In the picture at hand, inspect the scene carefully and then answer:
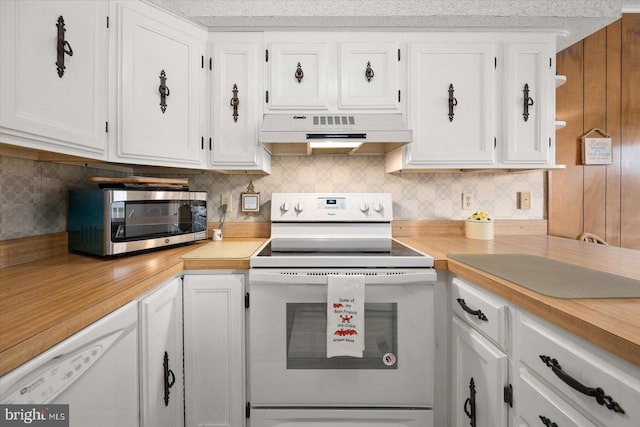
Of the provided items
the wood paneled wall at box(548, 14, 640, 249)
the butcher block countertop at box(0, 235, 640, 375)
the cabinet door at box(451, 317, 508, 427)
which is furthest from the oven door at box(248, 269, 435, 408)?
the wood paneled wall at box(548, 14, 640, 249)

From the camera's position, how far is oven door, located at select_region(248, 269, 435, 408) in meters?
1.33

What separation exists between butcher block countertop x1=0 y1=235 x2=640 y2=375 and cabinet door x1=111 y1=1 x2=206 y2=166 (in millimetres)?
548

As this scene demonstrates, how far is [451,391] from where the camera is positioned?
135 centimetres

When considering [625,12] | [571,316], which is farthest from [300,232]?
[625,12]

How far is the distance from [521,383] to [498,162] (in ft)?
4.17

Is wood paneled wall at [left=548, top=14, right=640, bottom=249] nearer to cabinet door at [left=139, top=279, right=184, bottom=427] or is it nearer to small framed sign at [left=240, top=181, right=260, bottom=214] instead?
small framed sign at [left=240, top=181, right=260, bottom=214]

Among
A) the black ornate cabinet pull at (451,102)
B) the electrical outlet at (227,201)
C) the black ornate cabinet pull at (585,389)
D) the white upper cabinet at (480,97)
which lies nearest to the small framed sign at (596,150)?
the white upper cabinet at (480,97)

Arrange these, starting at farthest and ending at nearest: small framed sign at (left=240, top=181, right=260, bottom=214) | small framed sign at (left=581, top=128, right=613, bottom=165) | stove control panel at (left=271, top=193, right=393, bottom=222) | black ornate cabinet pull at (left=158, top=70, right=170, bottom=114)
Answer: small framed sign at (left=581, top=128, right=613, bottom=165) < small framed sign at (left=240, top=181, right=260, bottom=214) < stove control panel at (left=271, top=193, right=393, bottom=222) < black ornate cabinet pull at (left=158, top=70, right=170, bottom=114)

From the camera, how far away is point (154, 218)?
4.95 feet

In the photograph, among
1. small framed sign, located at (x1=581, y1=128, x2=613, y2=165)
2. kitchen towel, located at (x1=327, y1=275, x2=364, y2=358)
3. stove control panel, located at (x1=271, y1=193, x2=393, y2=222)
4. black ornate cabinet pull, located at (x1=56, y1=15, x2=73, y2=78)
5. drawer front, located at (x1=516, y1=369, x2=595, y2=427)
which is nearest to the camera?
drawer front, located at (x1=516, y1=369, x2=595, y2=427)

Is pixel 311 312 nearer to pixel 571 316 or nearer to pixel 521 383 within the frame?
pixel 521 383

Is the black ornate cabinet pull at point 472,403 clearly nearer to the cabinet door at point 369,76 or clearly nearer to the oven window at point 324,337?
the oven window at point 324,337

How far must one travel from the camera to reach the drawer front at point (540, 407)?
715 mm
